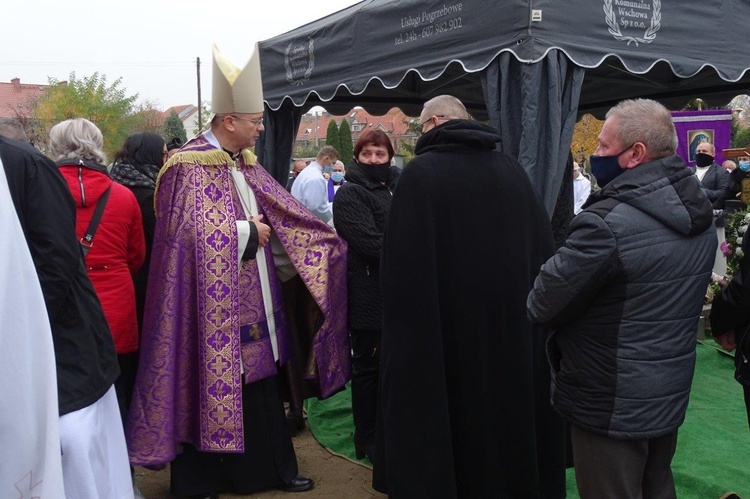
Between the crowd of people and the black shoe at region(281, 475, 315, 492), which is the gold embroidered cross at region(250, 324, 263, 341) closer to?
the crowd of people

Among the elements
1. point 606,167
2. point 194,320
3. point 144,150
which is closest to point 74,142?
point 144,150

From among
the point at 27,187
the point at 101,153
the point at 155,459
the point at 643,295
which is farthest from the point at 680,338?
the point at 101,153

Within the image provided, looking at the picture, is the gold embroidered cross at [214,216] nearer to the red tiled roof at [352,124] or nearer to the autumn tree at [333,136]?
the autumn tree at [333,136]

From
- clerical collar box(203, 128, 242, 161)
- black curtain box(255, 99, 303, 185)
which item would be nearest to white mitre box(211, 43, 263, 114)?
clerical collar box(203, 128, 242, 161)

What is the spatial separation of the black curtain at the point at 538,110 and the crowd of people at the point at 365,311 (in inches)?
33.0

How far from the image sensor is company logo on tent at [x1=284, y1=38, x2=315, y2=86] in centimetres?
551

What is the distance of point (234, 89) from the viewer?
3.24m

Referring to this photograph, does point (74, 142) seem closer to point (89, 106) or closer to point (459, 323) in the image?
point (459, 323)

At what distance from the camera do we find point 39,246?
1916 mm

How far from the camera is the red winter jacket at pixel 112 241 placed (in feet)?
9.91

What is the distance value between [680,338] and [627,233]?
425 millimetres

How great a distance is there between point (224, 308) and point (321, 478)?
1.19 metres

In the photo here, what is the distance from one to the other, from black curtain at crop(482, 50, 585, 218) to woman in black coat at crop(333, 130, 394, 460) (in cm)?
79

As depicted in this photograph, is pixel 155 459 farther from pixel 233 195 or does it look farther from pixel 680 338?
pixel 680 338
